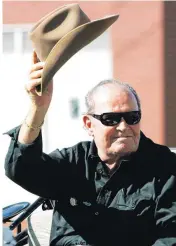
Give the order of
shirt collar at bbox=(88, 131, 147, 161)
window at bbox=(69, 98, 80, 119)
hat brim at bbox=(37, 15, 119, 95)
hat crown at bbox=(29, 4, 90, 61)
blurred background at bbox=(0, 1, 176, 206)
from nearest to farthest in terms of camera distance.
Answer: hat brim at bbox=(37, 15, 119, 95) → hat crown at bbox=(29, 4, 90, 61) → shirt collar at bbox=(88, 131, 147, 161) → blurred background at bbox=(0, 1, 176, 206) → window at bbox=(69, 98, 80, 119)

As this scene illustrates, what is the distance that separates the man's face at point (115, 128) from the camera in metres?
2.21

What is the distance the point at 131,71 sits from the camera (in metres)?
6.85

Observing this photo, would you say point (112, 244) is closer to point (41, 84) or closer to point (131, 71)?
point (41, 84)

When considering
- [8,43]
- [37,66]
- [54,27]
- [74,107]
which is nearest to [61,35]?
[54,27]

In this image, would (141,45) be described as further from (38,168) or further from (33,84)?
(33,84)

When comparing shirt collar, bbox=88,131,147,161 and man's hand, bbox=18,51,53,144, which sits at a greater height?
man's hand, bbox=18,51,53,144

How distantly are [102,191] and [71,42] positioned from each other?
0.65 metres

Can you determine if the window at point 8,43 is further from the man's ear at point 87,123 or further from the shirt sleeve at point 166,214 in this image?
the shirt sleeve at point 166,214

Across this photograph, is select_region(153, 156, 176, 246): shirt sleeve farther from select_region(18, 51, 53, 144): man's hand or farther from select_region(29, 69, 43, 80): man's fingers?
select_region(29, 69, 43, 80): man's fingers

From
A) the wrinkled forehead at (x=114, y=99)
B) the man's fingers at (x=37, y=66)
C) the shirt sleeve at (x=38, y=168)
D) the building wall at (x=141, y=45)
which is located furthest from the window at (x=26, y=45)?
the man's fingers at (x=37, y=66)

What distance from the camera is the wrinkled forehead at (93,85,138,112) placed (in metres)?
2.22

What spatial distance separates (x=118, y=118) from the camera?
7.23ft

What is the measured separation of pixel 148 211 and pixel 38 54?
748mm

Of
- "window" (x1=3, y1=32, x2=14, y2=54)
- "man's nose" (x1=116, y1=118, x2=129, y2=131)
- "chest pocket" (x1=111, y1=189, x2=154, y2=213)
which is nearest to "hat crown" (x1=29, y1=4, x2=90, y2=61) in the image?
"man's nose" (x1=116, y1=118, x2=129, y2=131)
